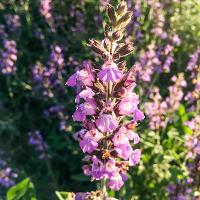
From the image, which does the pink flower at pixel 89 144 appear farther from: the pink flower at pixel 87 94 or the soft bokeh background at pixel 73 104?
the soft bokeh background at pixel 73 104

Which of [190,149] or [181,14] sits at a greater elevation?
[181,14]

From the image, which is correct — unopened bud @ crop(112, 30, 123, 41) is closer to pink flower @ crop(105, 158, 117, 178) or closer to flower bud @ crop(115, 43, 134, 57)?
flower bud @ crop(115, 43, 134, 57)

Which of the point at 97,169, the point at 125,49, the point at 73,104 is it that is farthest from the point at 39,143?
the point at 125,49

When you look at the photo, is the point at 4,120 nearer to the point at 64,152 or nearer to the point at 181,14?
the point at 64,152

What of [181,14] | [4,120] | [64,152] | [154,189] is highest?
[181,14]

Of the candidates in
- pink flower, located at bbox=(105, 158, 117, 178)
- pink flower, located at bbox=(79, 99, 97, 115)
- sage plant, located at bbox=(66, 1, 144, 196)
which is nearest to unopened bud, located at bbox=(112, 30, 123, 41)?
sage plant, located at bbox=(66, 1, 144, 196)

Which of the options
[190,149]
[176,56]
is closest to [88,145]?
[190,149]
